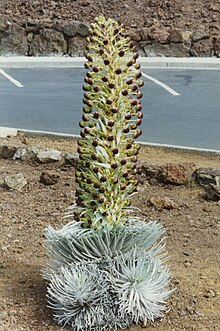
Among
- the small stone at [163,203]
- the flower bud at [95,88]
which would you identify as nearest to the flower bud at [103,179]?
the flower bud at [95,88]

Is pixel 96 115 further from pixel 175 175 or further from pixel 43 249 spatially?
pixel 175 175

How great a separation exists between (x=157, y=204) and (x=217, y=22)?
19.1 m

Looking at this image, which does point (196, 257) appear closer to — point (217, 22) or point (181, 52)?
point (181, 52)

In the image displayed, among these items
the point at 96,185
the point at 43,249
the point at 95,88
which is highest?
the point at 95,88

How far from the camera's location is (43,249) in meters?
5.50

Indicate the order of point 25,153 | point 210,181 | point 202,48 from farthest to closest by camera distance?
point 202,48, point 25,153, point 210,181

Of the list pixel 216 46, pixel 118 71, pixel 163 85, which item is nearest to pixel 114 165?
pixel 118 71

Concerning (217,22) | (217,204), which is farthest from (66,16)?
(217,204)

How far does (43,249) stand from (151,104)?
29.5 feet

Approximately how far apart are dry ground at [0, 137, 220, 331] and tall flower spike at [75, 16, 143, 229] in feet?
2.04

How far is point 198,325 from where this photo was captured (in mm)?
4312

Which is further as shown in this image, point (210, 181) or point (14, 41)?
point (14, 41)

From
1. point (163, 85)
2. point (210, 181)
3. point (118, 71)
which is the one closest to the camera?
point (118, 71)

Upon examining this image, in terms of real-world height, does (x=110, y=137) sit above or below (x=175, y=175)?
above
